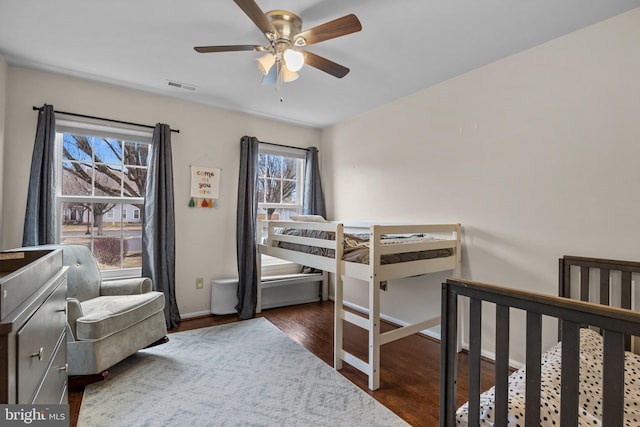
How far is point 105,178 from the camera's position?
2906mm

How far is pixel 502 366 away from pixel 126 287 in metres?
2.63

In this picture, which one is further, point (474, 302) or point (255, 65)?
point (255, 65)

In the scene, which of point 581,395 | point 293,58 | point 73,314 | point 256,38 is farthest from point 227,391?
point 256,38

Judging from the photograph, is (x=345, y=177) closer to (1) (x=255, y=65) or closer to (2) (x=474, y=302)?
(1) (x=255, y=65)

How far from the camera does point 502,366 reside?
982 mm

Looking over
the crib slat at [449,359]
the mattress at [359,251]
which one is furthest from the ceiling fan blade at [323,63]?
the crib slat at [449,359]

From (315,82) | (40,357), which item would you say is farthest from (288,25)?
(40,357)

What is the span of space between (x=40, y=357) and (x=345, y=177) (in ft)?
10.5

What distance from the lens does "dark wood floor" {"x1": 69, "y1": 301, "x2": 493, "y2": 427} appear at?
1.78 m

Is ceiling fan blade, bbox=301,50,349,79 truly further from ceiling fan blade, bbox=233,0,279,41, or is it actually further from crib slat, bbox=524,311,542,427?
crib slat, bbox=524,311,542,427

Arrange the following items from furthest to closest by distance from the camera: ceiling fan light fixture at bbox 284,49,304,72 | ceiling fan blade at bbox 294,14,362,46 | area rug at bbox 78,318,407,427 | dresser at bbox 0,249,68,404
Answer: ceiling fan light fixture at bbox 284,49,304,72 < area rug at bbox 78,318,407,427 < ceiling fan blade at bbox 294,14,362,46 < dresser at bbox 0,249,68,404

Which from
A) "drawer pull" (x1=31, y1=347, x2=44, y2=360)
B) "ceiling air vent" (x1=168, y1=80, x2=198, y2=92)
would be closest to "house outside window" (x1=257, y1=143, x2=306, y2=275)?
"ceiling air vent" (x1=168, y1=80, x2=198, y2=92)

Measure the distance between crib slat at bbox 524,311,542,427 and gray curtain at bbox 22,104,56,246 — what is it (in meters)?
3.18

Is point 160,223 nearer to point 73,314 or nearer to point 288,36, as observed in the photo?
point 73,314
